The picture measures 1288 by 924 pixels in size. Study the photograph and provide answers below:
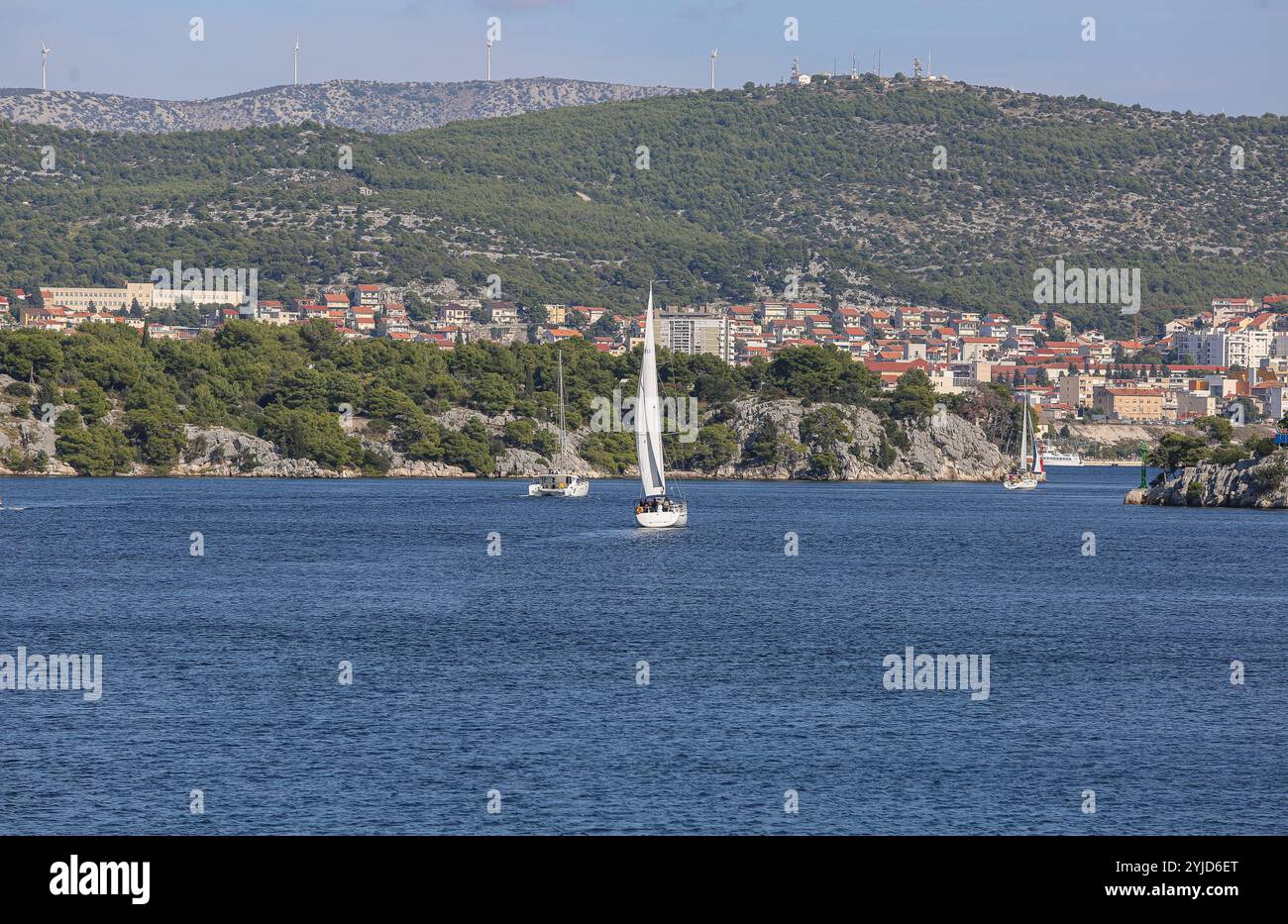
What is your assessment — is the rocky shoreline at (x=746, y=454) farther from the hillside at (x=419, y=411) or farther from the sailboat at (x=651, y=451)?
the sailboat at (x=651, y=451)

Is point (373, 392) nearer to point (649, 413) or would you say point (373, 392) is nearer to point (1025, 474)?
point (1025, 474)

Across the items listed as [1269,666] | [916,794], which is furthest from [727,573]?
[916,794]

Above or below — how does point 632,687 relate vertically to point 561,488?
below

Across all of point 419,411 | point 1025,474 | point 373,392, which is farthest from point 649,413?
point 1025,474

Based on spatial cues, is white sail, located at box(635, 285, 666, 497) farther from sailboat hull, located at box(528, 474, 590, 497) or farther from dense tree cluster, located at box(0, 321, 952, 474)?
dense tree cluster, located at box(0, 321, 952, 474)

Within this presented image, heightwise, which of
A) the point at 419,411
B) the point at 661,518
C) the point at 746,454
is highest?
the point at 419,411
